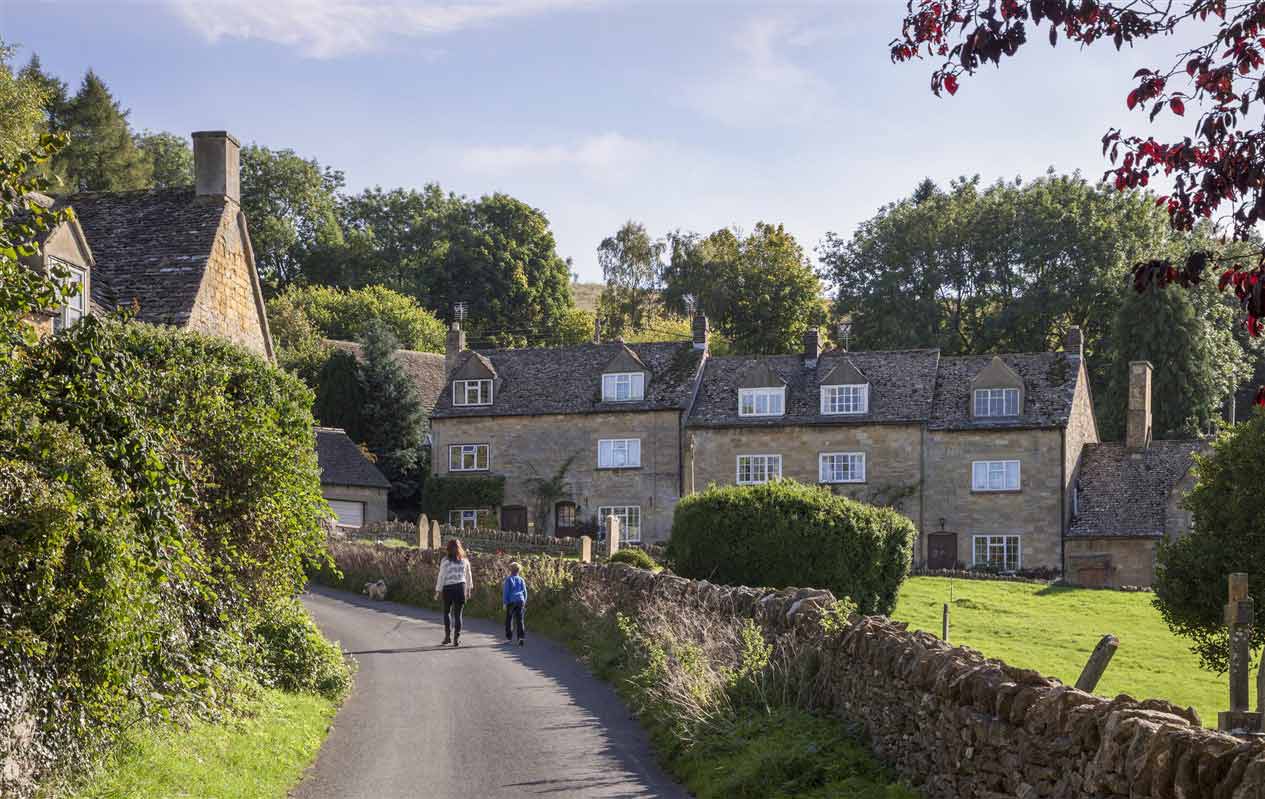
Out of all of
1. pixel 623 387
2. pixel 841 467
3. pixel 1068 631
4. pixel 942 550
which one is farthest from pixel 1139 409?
pixel 1068 631

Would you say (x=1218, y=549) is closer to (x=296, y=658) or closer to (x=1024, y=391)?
(x=296, y=658)

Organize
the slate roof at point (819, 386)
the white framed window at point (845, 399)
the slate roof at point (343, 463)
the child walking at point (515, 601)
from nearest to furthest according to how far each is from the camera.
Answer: the child walking at point (515, 601)
the slate roof at point (819, 386)
the white framed window at point (845, 399)
the slate roof at point (343, 463)

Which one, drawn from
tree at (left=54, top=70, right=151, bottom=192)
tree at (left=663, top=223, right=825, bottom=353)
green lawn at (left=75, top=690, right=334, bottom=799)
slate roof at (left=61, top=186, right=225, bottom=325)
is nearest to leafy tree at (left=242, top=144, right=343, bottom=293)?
tree at (left=54, top=70, right=151, bottom=192)

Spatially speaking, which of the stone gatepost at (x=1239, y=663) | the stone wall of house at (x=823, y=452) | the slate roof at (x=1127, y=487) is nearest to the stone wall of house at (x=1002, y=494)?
the stone wall of house at (x=823, y=452)

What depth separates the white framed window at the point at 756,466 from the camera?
59062mm

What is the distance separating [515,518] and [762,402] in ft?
40.3

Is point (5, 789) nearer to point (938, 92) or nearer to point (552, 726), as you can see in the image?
point (552, 726)

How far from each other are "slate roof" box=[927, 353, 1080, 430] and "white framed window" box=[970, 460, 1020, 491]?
4.83 feet

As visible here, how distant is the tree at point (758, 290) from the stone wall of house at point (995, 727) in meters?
67.2

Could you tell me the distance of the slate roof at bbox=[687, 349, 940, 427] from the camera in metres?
58.2

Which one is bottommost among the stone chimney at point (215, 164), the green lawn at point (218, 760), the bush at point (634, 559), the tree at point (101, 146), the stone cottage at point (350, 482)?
the green lawn at point (218, 760)

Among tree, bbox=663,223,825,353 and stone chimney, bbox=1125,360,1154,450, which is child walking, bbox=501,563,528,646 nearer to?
stone chimney, bbox=1125,360,1154,450

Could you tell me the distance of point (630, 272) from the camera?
332ft

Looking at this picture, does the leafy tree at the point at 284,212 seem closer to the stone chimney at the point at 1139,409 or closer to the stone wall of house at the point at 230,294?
the stone chimney at the point at 1139,409
